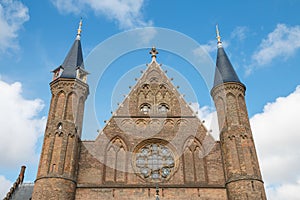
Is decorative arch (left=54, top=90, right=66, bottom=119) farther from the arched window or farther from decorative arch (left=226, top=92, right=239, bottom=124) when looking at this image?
decorative arch (left=226, top=92, right=239, bottom=124)

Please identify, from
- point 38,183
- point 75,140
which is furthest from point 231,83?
point 38,183

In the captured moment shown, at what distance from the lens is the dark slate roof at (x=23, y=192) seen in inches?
968

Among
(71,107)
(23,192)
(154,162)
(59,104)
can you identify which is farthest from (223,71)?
(23,192)

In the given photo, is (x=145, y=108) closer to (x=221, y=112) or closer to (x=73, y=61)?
(x=221, y=112)

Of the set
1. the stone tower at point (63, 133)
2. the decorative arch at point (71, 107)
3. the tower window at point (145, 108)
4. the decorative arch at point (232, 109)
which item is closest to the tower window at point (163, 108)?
the tower window at point (145, 108)

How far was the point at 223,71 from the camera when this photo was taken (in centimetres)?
2339

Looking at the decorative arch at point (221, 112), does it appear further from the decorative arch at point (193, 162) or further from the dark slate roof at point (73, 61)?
the dark slate roof at point (73, 61)

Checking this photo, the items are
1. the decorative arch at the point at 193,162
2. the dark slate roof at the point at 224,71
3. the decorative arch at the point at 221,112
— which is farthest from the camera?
the dark slate roof at the point at 224,71

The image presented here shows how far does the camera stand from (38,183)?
1762 cm

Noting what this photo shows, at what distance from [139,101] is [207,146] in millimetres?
5879

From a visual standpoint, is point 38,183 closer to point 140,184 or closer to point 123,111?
point 140,184

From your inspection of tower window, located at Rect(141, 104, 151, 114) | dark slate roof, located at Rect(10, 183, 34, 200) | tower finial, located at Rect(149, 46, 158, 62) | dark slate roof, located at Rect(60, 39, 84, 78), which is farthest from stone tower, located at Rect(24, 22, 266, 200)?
dark slate roof, located at Rect(10, 183, 34, 200)

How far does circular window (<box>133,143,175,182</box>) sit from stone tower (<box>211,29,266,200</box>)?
135 inches

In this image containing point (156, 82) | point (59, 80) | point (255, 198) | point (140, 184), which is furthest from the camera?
point (156, 82)
